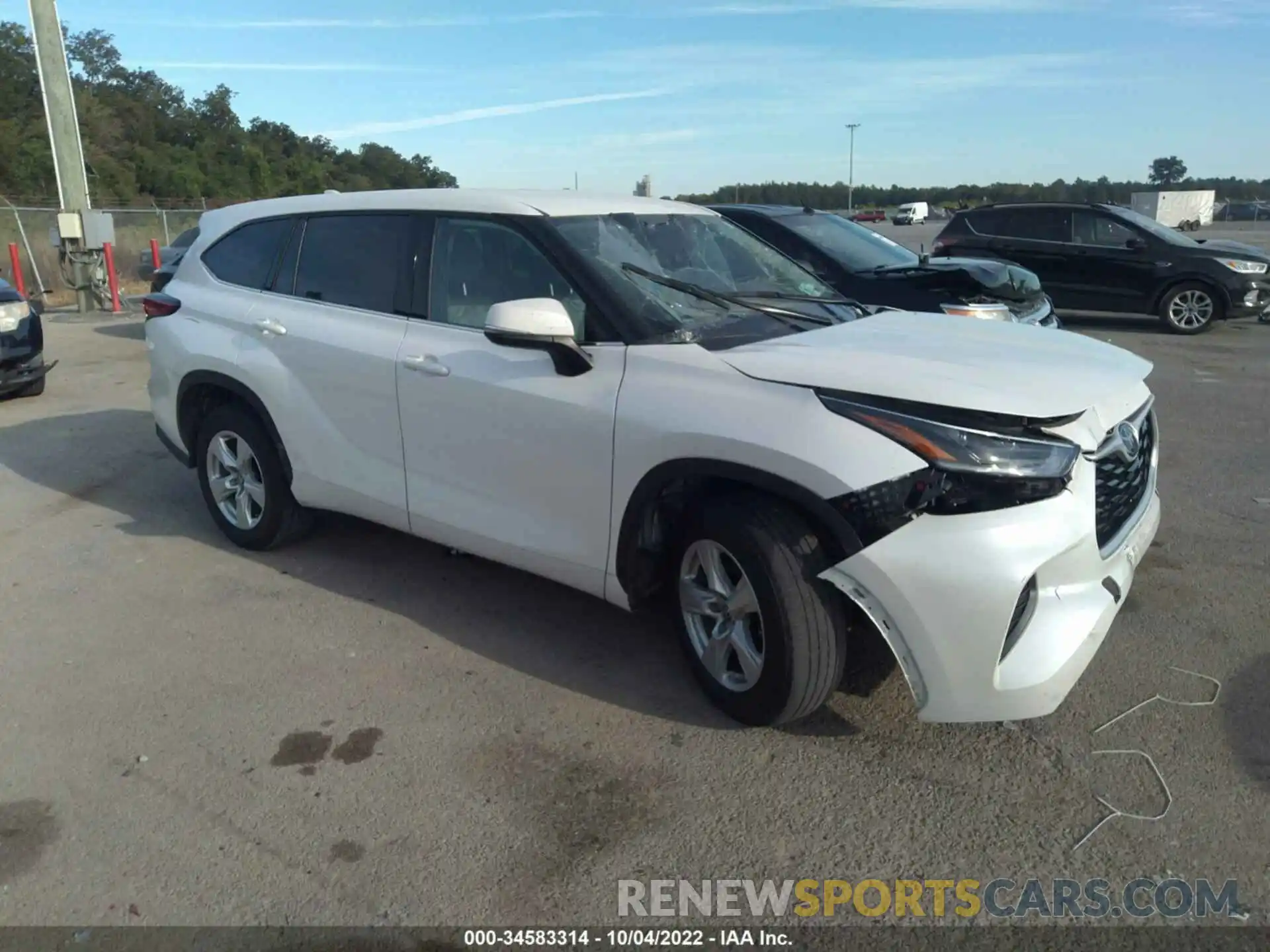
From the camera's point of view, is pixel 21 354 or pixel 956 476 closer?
pixel 956 476

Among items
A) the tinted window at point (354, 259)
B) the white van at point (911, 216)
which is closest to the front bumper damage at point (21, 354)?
the tinted window at point (354, 259)

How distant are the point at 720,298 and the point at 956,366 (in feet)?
3.43

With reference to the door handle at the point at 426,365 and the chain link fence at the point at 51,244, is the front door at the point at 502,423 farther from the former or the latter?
the chain link fence at the point at 51,244

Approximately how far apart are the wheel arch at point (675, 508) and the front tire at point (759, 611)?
0.07 meters

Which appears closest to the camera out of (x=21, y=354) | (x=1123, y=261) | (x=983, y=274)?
(x=983, y=274)

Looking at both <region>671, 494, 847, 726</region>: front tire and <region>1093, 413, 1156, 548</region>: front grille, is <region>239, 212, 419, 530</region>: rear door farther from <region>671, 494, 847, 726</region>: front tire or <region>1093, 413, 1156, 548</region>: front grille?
<region>1093, 413, 1156, 548</region>: front grille

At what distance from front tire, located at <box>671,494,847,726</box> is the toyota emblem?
109 cm

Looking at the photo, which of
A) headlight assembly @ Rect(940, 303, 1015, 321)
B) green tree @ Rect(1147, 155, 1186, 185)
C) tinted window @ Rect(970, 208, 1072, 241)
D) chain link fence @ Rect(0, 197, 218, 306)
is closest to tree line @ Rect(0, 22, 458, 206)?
chain link fence @ Rect(0, 197, 218, 306)

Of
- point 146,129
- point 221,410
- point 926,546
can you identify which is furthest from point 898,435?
point 146,129

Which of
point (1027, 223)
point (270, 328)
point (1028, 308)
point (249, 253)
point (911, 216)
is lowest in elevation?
point (1028, 308)

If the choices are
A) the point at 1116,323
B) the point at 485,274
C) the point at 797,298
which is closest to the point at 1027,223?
the point at 1116,323

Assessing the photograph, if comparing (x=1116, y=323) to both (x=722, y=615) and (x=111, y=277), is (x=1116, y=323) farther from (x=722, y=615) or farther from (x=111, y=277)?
(x=111, y=277)

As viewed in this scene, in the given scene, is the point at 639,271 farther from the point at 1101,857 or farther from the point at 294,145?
the point at 294,145

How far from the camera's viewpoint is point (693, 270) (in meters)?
4.09
